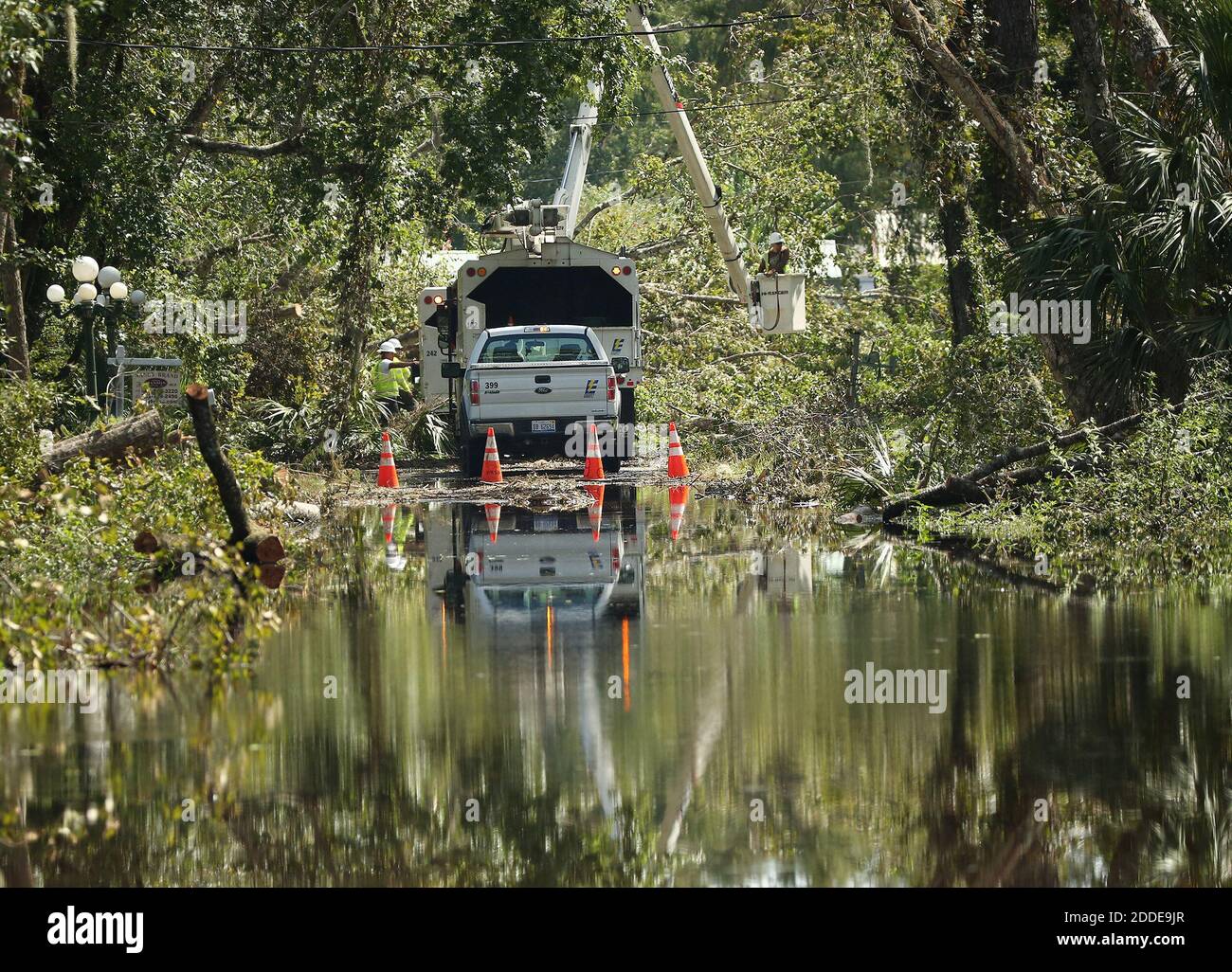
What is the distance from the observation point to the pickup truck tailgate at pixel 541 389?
23.0m

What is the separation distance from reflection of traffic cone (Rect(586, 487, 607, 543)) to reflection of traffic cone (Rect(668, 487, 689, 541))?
2.52 ft

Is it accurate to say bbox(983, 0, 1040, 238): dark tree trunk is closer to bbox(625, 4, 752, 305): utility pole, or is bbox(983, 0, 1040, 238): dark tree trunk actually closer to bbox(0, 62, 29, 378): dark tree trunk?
bbox(625, 4, 752, 305): utility pole

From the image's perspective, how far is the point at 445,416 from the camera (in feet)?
97.4

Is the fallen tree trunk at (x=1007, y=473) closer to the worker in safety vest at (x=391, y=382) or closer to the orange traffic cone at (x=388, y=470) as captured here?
the orange traffic cone at (x=388, y=470)

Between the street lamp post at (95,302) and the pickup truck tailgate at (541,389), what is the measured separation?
4.85m

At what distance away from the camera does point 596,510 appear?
1962cm

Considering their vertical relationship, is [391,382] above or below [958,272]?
below

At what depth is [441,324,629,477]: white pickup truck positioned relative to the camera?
75.6 ft

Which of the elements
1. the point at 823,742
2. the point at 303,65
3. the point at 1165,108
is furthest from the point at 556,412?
the point at 823,742

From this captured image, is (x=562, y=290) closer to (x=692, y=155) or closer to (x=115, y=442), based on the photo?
(x=692, y=155)

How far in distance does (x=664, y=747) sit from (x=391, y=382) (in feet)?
75.1

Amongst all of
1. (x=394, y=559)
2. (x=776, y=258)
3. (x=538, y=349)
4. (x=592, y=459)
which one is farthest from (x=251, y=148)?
(x=394, y=559)

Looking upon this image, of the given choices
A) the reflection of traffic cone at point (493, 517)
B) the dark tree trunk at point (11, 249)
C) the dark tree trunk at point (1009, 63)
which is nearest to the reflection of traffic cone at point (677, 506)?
the reflection of traffic cone at point (493, 517)

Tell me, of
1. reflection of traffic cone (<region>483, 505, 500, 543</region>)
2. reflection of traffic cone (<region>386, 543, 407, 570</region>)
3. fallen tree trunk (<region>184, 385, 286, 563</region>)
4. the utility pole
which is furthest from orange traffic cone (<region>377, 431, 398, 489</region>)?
fallen tree trunk (<region>184, 385, 286, 563</region>)
